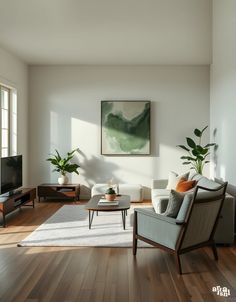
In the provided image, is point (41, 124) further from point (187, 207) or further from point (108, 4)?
point (187, 207)

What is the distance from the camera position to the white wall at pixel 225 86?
15.6ft

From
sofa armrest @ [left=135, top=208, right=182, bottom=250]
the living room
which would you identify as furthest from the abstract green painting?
sofa armrest @ [left=135, top=208, right=182, bottom=250]

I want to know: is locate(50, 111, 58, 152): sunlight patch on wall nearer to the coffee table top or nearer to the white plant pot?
the white plant pot

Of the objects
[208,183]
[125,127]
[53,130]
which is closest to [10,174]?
[53,130]

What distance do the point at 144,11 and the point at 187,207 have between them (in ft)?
9.47

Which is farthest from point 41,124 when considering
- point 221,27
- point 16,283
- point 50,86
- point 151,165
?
point 16,283

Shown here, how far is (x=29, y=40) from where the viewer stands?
593 cm

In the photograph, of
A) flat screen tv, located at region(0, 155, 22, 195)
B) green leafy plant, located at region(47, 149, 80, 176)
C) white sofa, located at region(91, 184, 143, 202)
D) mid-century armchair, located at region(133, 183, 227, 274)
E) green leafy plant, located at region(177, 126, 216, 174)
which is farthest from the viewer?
green leafy plant, located at region(47, 149, 80, 176)

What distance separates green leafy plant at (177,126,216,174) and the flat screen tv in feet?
11.2

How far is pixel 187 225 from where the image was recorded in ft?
10.6

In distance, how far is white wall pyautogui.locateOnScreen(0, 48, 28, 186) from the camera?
6356 millimetres

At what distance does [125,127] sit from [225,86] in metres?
2.60

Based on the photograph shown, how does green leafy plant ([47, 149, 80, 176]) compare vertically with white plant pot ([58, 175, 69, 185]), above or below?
above

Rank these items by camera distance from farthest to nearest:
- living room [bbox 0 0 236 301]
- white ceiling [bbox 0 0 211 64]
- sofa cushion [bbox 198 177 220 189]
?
white ceiling [bbox 0 0 211 64] → sofa cushion [bbox 198 177 220 189] → living room [bbox 0 0 236 301]
